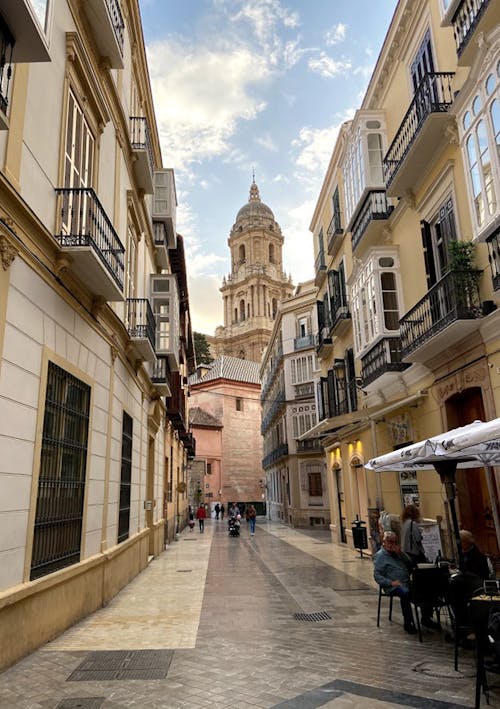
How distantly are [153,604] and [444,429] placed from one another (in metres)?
6.20

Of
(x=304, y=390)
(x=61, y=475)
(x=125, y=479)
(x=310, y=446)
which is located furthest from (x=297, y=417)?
(x=61, y=475)

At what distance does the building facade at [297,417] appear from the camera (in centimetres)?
3045

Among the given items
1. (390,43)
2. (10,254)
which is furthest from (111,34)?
(390,43)

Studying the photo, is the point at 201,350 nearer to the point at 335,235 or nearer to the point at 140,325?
the point at 335,235

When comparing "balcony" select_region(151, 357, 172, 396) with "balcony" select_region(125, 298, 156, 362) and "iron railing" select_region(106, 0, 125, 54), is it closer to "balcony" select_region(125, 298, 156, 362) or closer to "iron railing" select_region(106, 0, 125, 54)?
"balcony" select_region(125, 298, 156, 362)

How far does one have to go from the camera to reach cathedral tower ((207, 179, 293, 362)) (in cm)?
7112

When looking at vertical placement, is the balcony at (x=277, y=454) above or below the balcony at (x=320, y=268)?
below

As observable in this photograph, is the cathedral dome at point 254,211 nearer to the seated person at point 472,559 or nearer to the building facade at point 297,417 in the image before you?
the building facade at point 297,417

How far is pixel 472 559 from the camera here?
6.45 m

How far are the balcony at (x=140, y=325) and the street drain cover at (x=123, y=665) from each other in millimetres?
6509

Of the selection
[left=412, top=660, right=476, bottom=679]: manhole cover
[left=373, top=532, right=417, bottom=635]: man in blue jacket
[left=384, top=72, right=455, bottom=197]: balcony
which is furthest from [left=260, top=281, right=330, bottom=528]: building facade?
[left=412, top=660, right=476, bottom=679]: manhole cover

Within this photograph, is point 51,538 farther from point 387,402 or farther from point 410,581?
point 387,402

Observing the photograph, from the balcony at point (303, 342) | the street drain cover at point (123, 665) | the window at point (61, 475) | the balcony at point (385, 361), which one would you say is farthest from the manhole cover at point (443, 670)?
the balcony at point (303, 342)

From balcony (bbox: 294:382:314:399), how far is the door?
2197 centimetres
